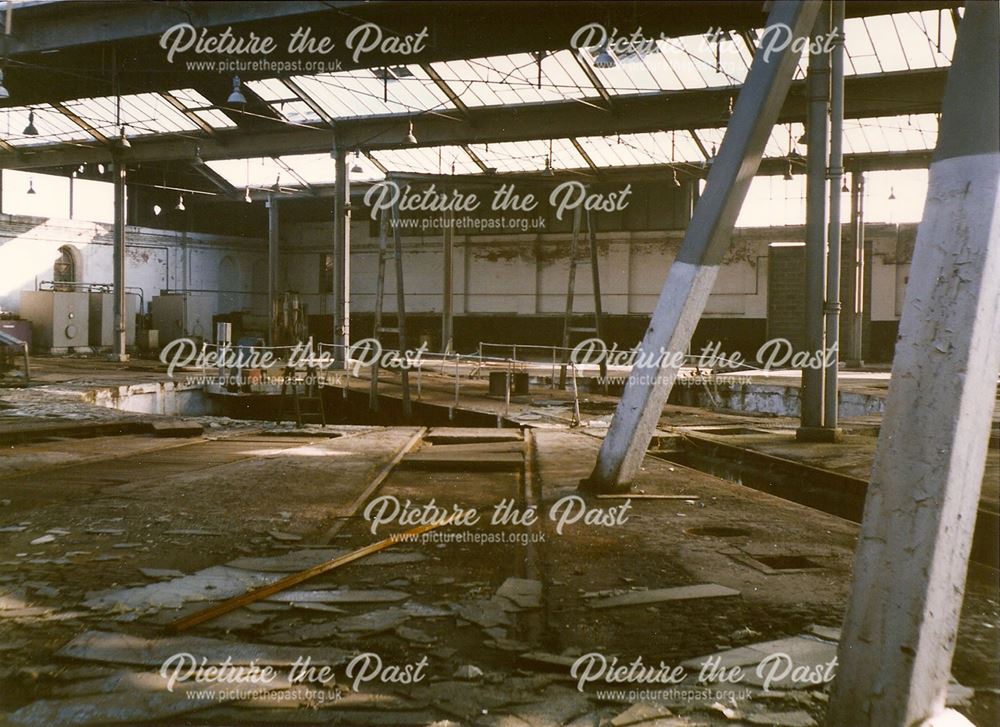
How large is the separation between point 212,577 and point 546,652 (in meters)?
1.77

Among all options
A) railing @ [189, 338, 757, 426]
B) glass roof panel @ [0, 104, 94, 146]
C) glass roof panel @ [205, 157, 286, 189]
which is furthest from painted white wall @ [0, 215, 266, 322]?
railing @ [189, 338, 757, 426]

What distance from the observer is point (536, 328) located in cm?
2798

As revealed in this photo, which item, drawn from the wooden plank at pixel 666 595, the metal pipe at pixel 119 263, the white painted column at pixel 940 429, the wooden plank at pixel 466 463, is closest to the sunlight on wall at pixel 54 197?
the metal pipe at pixel 119 263

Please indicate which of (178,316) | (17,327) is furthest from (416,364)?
(17,327)

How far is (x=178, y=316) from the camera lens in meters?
25.8

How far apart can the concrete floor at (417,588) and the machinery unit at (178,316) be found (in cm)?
1940

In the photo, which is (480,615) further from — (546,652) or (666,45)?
(666,45)

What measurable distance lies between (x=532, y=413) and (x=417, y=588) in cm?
843

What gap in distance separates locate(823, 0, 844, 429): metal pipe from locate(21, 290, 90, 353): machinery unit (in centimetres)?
2139

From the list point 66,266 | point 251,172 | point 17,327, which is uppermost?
point 251,172

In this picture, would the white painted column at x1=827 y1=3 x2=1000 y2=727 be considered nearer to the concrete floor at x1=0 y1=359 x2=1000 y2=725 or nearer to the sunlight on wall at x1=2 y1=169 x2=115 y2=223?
the concrete floor at x1=0 y1=359 x2=1000 y2=725

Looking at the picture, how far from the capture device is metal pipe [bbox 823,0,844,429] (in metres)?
8.79

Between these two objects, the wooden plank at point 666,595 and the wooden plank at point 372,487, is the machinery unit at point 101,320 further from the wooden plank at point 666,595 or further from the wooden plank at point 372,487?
the wooden plank at point 666,595

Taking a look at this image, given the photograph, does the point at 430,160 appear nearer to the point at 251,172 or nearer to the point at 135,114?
the point at 251,172
